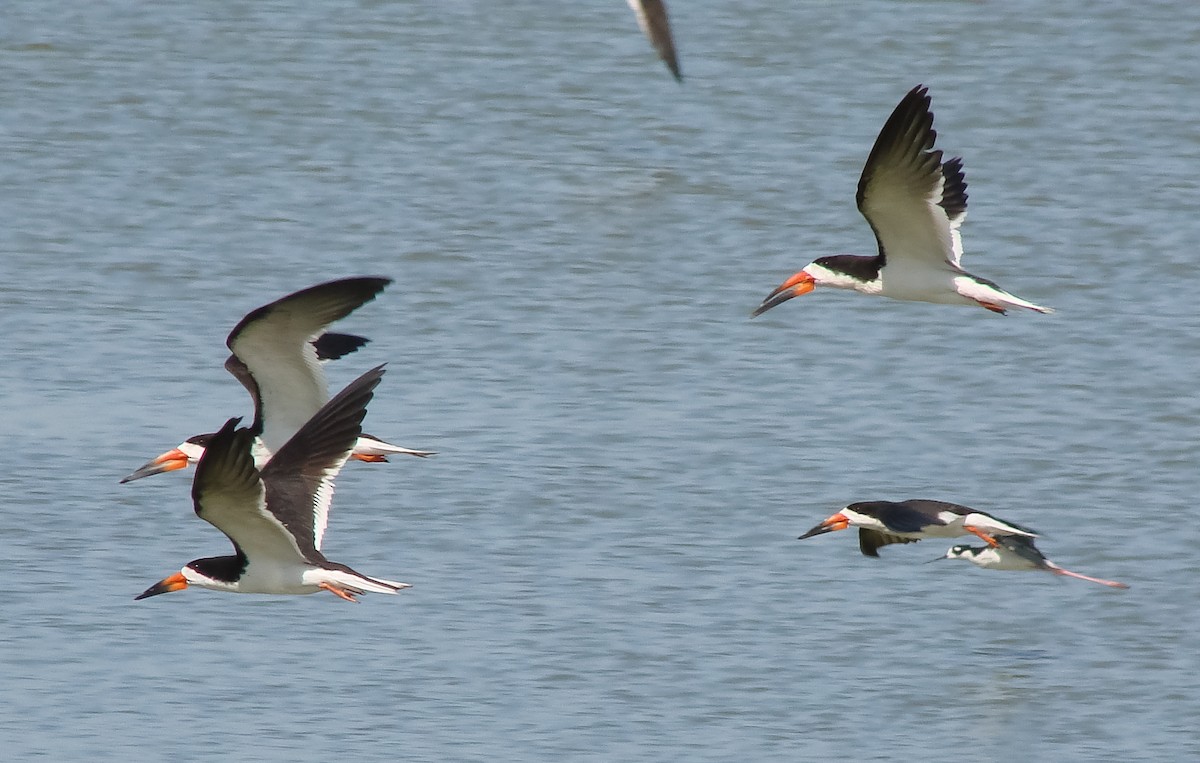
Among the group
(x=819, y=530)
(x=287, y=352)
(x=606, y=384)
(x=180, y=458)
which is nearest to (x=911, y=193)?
(x=819, y=530)

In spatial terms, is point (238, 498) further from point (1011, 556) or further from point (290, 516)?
point (1011, 556)

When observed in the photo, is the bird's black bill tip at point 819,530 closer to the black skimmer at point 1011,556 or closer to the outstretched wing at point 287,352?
the black skimmer at point 1011,556

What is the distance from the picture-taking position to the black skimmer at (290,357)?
10.5 metres

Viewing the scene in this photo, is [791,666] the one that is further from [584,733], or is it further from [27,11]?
[27,11]

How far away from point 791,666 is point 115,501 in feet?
12.0

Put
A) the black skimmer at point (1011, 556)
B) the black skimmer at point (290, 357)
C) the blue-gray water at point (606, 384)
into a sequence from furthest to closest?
1. the black skimmer at point (1011, 556)
2. the blue-gray water at point (606, 384)
3. the black skimmer at point (290, 357)

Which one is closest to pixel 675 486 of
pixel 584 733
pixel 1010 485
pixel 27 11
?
pixel 1010 485

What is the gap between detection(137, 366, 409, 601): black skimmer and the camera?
923cm

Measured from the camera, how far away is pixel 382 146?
66.0ft

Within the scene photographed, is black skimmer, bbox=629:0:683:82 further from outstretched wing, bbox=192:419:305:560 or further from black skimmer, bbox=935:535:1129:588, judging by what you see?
outstretched wing, bbox=192:419:305:560

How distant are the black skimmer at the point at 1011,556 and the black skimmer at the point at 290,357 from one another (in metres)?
2.59

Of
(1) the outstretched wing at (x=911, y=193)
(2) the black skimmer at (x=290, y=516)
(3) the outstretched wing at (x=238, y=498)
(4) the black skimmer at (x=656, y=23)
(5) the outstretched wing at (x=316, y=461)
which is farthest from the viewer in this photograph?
(4) the black skimmer at (x=656, y=23)

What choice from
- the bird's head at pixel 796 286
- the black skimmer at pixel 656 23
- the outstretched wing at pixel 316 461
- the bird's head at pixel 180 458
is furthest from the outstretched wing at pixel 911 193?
the bird's head at pixel 180 458

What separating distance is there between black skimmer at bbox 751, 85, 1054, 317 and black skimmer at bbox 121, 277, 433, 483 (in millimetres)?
1999
